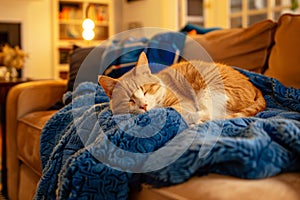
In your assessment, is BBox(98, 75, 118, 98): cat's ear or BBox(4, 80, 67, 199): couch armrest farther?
BBox(4, 80, 67, 199): couch armrest

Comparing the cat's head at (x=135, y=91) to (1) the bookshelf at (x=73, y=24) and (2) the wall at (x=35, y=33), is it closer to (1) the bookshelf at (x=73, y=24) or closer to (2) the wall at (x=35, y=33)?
(1) the bookshelf at (x=73, y=24)

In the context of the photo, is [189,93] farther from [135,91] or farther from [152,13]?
[152,13]

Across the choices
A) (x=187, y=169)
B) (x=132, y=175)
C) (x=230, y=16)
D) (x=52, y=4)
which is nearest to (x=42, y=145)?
(x=132, y=175)

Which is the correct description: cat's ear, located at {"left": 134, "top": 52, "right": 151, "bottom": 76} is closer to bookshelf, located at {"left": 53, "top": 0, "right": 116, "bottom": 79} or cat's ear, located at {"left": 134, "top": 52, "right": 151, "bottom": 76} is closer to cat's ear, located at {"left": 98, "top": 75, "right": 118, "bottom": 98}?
cat's ear, located at {"left": 98, "top": 75, "right": 118, "bottom": 98}

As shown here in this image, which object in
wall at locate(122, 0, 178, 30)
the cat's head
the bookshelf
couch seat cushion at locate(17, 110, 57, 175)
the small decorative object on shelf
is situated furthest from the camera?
the bookshelf

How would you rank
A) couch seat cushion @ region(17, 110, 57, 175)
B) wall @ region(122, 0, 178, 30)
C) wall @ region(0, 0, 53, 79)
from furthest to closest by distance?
wall @ region(0, 0, 53, 79) < wall @ region(122, 0, 178, 30) < couch seat cushion @ region(17, 110, 57, 175)

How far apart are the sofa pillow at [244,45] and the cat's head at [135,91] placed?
639mm

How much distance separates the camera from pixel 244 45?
6.10 ft

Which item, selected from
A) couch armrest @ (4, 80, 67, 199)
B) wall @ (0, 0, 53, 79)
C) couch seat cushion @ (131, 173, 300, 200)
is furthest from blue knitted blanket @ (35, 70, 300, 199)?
wall @ (0, 0, 53, 79)

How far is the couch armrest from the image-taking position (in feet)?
6.72

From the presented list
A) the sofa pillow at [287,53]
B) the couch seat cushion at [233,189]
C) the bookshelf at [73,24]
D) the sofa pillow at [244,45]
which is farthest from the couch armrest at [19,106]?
the bookshelf at [73,24]

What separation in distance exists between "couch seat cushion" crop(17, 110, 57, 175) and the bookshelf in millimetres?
2994

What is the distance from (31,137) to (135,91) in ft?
2.33

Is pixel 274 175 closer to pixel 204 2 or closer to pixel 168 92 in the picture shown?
pixel 168 92
